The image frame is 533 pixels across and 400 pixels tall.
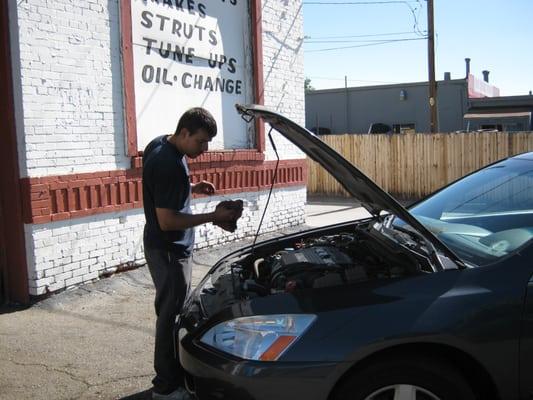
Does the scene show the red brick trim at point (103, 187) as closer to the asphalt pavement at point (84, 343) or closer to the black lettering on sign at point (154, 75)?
the asphalt pavement at point (84, 343)

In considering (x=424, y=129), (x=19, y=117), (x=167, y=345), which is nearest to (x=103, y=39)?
(x=19, y=117)

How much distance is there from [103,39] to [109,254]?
2345 millimetres

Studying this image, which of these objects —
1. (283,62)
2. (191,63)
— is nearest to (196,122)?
(191,63)

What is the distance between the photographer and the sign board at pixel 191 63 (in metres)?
6.82

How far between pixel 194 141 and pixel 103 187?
3.10 metres

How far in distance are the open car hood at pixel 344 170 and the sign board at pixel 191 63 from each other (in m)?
4.03

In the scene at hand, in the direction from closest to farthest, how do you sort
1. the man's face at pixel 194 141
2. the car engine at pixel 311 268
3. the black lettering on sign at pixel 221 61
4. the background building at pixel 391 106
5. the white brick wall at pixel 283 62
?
Result: 1. the car engine at pixel 311 268
2. the man's face at pixel 194 141
3. the black lettering on sign at pixel 221 61
4. the white brick wall at pixel 283 62
5. the background building at pixel 391 106

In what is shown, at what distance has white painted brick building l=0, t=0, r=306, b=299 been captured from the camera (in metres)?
5.43

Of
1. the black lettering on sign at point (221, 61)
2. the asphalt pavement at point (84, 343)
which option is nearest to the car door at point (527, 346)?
the asphalt pavement at point (84, 343)

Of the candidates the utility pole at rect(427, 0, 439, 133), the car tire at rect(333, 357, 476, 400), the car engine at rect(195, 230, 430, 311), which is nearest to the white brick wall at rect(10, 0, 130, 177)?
the car engine at rect(195, 230, 430, 311)

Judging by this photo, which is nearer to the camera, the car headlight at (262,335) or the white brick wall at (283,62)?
the car headlight at (262,335)

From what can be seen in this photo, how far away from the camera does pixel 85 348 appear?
455 cm

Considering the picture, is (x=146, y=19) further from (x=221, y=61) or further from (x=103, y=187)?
(x=103, y=187)

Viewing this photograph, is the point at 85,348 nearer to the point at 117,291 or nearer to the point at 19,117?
the point at 117,291
